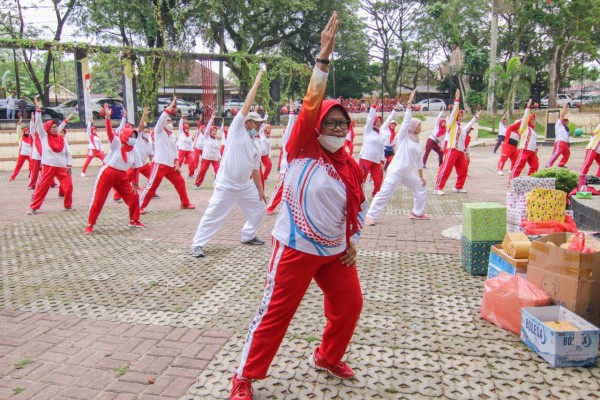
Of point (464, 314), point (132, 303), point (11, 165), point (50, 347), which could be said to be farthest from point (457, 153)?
point (11, 165)

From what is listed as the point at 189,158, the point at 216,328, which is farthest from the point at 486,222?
the point at 189,158

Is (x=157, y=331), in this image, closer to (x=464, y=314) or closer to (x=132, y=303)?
(x=132, y=303)

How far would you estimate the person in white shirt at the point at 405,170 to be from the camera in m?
8.36

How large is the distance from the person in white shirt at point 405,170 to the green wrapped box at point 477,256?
2.91 meters

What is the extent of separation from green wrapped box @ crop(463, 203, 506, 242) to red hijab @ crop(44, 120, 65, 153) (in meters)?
8.11

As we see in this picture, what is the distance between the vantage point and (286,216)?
10.1ft

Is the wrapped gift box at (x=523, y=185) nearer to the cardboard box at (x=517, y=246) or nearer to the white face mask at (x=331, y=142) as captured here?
the cardboard box at (x=517, y=246)

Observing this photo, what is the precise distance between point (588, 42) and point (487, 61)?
648 cm

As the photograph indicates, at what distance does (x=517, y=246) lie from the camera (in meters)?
4.41

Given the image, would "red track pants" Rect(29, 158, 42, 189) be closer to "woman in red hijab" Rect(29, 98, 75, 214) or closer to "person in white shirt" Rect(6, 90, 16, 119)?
"woman in red hijab" Rect(29, 98, 75, 214)

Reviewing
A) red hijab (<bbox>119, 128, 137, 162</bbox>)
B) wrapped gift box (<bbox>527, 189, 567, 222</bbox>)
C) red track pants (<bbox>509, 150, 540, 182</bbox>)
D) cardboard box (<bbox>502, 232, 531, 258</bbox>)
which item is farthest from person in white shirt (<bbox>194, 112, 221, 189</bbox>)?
cardboard box (<bbox>502, 232, 531, 258</bbox>)

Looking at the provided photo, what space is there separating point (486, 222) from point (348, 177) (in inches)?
111

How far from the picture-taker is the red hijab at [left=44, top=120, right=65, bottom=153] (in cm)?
975

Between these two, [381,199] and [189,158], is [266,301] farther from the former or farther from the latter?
[189,158]
